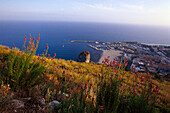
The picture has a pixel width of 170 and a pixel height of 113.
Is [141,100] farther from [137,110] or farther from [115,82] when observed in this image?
[115,82]

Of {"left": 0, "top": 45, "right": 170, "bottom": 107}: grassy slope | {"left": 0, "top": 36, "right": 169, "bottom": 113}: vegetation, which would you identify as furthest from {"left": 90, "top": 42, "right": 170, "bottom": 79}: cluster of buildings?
{"left": 0, "top": 36, "right": 169, "bottom": 113}: vegetation

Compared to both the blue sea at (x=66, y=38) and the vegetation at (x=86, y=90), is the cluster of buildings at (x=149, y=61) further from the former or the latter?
the blue sea at (x=66, y=38)

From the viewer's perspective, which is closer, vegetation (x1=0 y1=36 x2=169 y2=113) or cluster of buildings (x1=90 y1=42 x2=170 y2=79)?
vegetation (x1=0 y1=36 x2=169 y2=113)

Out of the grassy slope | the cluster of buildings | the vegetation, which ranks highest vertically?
the vegetation

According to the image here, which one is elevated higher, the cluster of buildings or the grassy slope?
the grassy slope

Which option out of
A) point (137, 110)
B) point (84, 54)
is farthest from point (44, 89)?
point (84, 54)

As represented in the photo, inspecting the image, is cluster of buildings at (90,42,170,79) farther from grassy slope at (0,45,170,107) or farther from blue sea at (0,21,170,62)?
blue sea at (0,21,170,62)

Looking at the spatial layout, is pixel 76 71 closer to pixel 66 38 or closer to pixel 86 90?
pixel 86 90

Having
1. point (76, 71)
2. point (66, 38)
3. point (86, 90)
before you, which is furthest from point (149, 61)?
point (66, 38)

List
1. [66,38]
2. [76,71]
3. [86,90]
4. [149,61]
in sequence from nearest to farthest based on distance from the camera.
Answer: [86,90], [76,71], [149,61], [66,38]

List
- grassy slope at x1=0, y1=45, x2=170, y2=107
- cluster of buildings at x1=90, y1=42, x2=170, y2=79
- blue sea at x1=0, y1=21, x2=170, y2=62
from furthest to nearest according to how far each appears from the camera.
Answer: blue sea at x1=0, y1=21, x2=170, y2=62 → cluster of buildings at x1=90, y1=42, x2=170, y2=79 → grassy slope at x1=0, y1=45, x2=170, y2=107

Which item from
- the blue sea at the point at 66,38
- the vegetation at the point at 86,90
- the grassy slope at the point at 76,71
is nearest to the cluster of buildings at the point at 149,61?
the grassy slope at the point at 76,71
